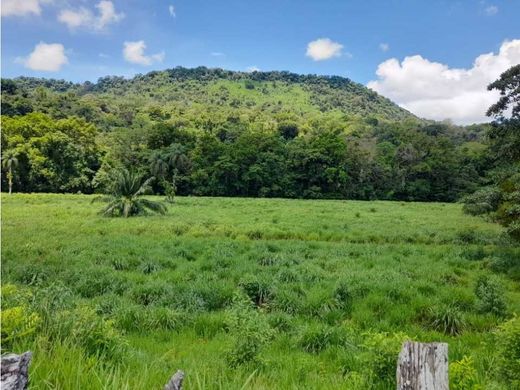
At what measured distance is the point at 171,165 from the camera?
214 feet

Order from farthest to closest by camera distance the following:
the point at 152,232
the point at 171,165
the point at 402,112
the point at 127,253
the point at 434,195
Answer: the point at 402,112 < the point at 434,195 < the point at 171,165 < the point at 152,232 < the point at 127,253

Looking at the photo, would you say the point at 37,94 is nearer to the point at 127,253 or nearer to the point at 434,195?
the point at 434,195

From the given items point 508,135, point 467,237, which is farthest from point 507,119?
point 467,237

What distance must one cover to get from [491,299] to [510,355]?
217 inches

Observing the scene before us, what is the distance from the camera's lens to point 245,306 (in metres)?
7.56

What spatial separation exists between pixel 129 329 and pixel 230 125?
95.7 m

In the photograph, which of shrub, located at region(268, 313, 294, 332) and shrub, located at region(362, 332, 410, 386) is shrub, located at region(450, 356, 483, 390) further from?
shrub, located at region(268, 313, 294, 332)

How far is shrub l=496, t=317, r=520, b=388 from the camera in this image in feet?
15.7

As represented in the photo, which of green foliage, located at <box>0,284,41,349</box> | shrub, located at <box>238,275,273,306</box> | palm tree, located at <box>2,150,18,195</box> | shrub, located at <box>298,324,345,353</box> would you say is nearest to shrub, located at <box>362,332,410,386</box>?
shrub, located at <box>298,324,345,353</box>

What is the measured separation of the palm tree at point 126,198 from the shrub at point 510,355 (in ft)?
88.4

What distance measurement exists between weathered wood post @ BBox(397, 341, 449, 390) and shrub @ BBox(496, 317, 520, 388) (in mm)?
2712

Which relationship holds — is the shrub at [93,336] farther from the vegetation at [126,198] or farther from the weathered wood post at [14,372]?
the vegetation at [126,198]

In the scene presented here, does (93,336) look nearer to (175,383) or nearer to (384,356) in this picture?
(175,383)

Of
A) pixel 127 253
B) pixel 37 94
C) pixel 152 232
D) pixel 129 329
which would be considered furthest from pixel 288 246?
pixel 37 94
